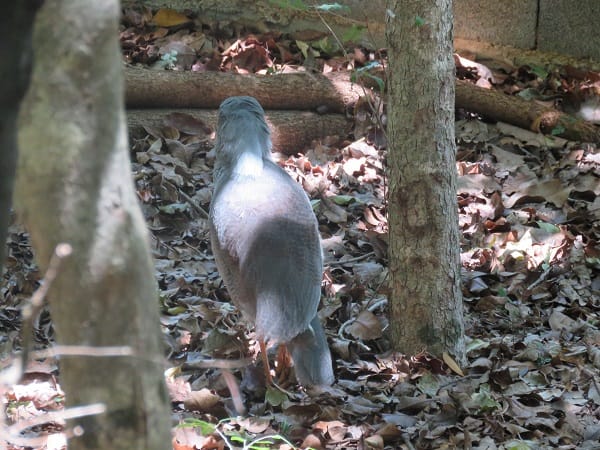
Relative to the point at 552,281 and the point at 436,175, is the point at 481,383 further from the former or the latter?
the point at 552,281

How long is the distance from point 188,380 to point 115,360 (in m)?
2.50

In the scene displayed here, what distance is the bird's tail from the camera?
4.19 metres

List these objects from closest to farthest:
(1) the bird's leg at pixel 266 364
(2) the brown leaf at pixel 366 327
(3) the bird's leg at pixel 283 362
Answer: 1. (1) the bird's leg at pixel 266 364
2. (3) the bird's leg at pixel 283 362
3. (2) the brown leaf at pixel 366 327

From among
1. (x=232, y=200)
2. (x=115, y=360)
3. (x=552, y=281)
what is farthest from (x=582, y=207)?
(x=115, y=360)

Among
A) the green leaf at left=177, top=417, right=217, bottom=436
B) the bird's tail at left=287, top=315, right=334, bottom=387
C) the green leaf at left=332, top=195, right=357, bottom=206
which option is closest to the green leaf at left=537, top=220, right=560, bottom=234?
the green leaf at left=332, top=195, right=357, bottom=206

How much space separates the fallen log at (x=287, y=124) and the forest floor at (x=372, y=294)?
0.35 ft

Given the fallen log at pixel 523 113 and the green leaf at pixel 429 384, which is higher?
the fallen log at pixel 523 113

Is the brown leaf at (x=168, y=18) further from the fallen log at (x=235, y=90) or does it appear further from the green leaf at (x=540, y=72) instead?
the green leaf at (x=540, y=72)

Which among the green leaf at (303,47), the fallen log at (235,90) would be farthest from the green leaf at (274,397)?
the green leaf at (303,47)

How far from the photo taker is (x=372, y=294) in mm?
5195

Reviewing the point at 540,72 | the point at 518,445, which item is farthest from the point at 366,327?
the point at 540,72

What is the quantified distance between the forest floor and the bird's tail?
0.29 ft

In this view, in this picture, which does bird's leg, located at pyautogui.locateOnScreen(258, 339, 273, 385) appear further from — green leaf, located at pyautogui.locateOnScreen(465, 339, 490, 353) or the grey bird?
green leaf, located at pyautogui.locateOnScreen(465, 339, 490, 353)

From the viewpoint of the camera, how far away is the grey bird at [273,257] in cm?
416
